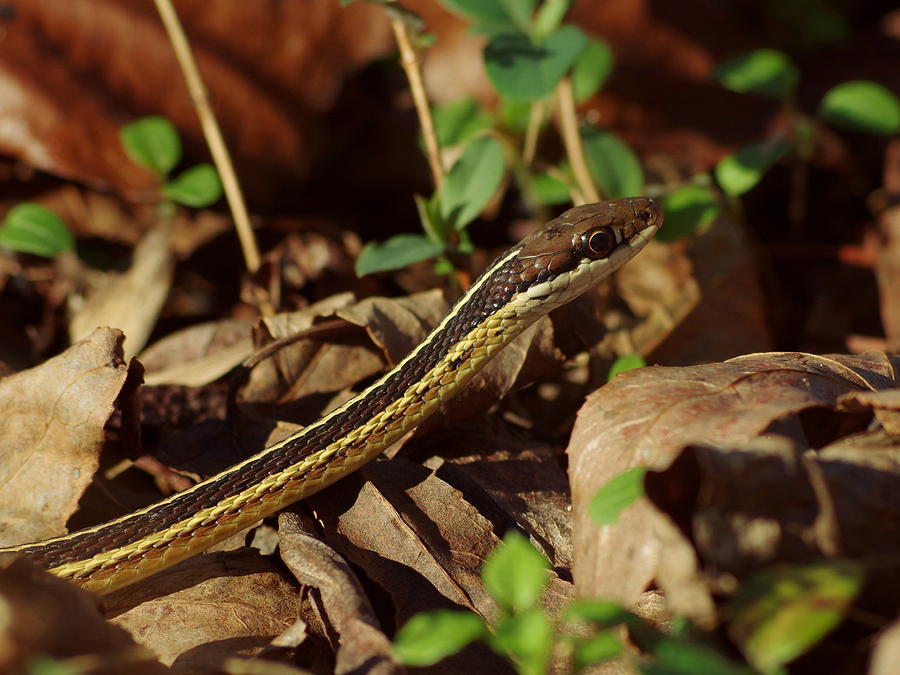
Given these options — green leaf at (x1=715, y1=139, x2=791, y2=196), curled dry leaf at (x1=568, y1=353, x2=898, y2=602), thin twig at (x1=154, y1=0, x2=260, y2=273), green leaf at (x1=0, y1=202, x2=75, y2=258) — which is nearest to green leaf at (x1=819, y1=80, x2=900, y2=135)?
green leaf at (x1=715, y1=139, x2=791, y2=196)

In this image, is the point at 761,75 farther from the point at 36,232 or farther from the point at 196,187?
the point at 36,232

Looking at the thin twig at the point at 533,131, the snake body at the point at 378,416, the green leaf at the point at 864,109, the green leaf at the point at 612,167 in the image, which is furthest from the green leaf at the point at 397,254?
the green leaf at the point at 864,109

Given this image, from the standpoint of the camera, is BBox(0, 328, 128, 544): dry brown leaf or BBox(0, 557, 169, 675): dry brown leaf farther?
BBox(0, 328, 128, 544): dry brown leaf

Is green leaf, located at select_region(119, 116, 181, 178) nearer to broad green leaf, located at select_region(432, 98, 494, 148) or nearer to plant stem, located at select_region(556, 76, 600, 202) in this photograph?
broad green leaf, located at select_region(432, 98, 494, 148)

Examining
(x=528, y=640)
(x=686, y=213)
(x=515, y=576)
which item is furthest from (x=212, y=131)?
(x=528, y=640)

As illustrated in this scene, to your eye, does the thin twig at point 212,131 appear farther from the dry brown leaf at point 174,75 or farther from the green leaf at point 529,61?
the green leaf at point 529,61

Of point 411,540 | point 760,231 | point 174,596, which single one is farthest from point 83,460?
point 760,231

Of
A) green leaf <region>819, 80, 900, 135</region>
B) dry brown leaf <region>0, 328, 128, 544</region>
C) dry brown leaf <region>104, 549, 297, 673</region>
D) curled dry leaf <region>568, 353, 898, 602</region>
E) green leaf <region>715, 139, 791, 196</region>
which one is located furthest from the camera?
green leaf <region>819, 80, 900, 135</region>
